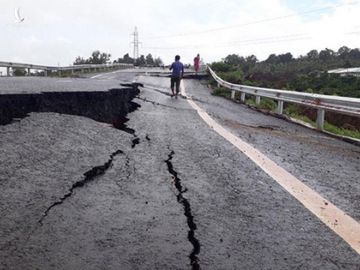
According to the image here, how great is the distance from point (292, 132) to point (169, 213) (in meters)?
6.48

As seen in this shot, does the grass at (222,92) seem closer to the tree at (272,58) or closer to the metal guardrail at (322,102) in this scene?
the metal guardrail at (322,102)

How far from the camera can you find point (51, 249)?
2.78 metres

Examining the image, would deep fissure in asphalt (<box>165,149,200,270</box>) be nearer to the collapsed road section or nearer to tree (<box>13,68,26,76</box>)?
the collapsed road section

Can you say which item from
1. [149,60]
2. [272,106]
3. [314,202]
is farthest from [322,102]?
[149,60]

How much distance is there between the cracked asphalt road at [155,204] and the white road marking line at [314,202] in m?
0.08

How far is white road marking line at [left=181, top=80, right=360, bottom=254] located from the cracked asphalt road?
0.08 m

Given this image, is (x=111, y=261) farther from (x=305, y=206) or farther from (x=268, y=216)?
(x=305, y=206)

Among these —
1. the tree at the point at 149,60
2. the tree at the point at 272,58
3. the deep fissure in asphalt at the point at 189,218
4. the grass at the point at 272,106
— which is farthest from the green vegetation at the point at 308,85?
the tree at the point at 149,60

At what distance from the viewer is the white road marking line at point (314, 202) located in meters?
3.37

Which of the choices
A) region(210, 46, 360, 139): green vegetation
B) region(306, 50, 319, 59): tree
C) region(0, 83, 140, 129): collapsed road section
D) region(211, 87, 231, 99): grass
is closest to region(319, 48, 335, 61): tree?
region(306, 50, 319, 59): tree

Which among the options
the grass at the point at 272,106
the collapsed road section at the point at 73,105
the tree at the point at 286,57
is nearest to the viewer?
the collapsed road section at the point at 73,105

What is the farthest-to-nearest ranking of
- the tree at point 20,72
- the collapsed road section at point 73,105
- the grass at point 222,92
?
the tree at point 20,72 → the grass at point 222,92 → the collapsed road section at point 73,105

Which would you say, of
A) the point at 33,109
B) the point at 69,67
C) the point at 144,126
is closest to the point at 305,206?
the point at 144,126

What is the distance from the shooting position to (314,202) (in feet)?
13.5
